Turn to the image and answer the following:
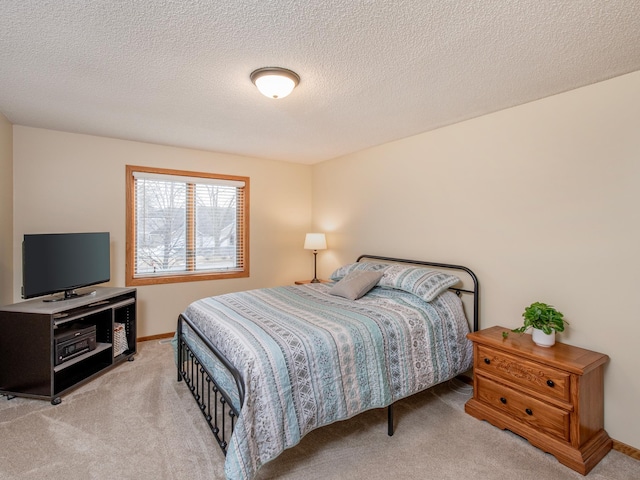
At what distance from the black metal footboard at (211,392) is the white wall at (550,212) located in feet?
7.37

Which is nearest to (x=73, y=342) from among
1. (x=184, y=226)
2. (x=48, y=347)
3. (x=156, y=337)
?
(x=48, y=347)

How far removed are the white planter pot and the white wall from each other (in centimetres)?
23

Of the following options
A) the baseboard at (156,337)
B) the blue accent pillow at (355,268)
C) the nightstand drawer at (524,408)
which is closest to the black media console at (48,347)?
the baseboard at (156,337)

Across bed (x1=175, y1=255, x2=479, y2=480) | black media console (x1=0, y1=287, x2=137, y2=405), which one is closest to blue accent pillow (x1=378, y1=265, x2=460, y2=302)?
bed (x1=175, y1=255, x2=479, y2=480)

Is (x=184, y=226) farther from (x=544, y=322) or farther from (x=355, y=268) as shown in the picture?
(x=544, y=322)

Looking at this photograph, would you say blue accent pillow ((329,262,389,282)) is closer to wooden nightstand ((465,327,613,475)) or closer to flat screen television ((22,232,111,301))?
wooden nightstand ((465,327,613,475))

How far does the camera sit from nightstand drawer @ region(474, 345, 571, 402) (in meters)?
2.02

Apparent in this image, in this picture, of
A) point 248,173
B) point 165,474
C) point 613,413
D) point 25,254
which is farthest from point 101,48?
point 613,413

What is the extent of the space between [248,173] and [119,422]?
3.31 meters

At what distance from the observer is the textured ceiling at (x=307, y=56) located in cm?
154

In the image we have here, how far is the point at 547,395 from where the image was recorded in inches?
82.4

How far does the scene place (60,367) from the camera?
2.71 m

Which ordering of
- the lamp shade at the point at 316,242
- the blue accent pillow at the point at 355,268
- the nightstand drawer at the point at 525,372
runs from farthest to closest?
the lamp shade at the point at 316,242 → the blue accent pillow at the point at 355,268 → the nightstand drawer at the point at 525,372

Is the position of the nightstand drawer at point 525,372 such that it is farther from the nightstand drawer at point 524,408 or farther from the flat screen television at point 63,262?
the flat screen television at point 63,262
